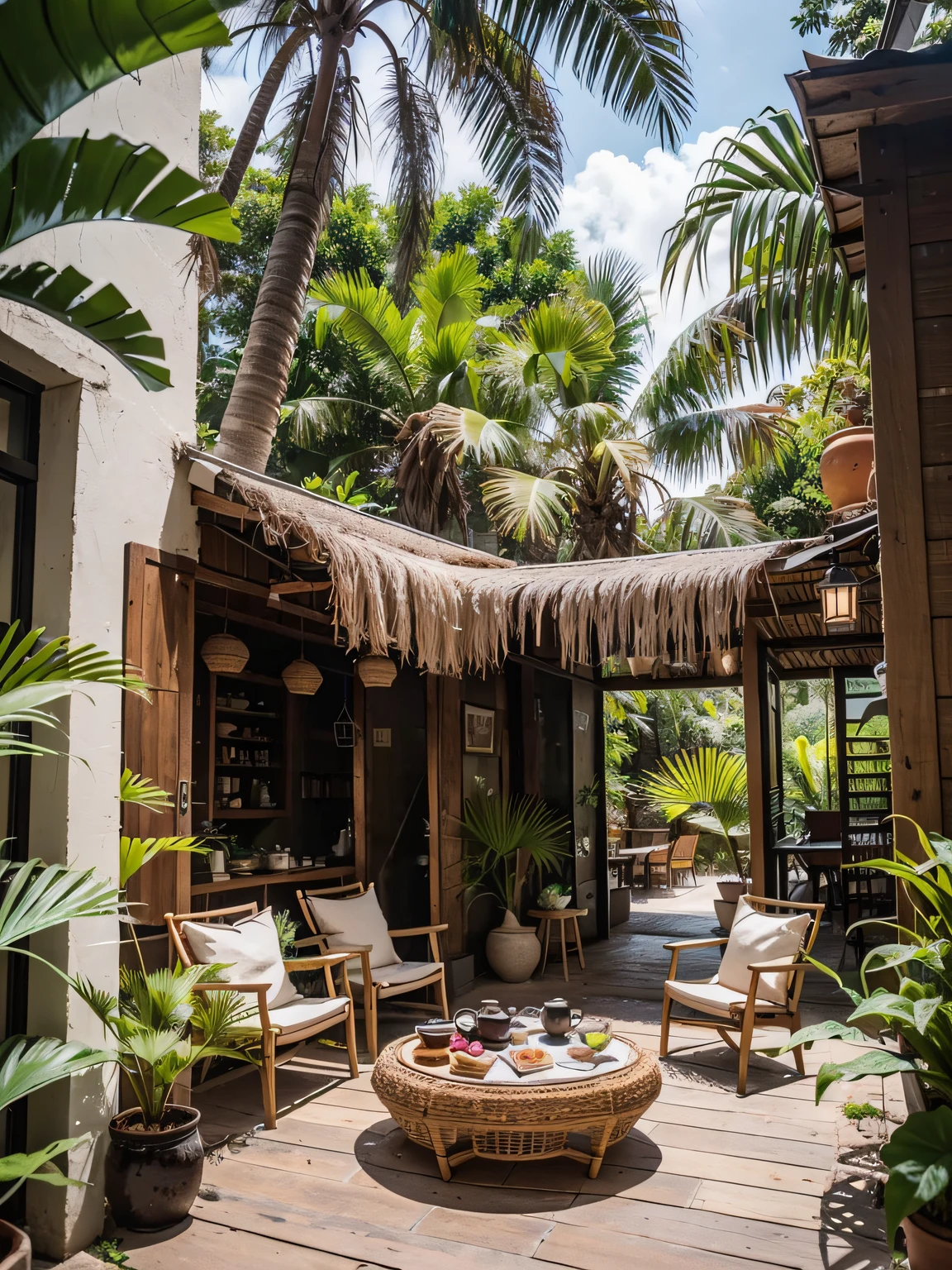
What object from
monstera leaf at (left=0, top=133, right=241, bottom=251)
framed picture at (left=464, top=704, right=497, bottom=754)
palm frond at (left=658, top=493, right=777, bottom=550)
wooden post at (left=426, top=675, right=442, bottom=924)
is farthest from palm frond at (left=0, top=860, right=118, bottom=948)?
palm frond at (left=658, top=493, right=777, bottom=550)

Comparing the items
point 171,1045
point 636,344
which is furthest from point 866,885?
point 636,344

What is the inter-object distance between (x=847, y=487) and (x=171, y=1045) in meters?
3.92

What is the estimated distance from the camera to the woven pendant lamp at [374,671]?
18.8 feet

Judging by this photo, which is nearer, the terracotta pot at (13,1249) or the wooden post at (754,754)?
the terracotta pot at (13,1249)

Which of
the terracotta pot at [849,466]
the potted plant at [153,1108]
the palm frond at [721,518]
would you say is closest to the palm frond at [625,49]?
the terracotta pot at [849,466]

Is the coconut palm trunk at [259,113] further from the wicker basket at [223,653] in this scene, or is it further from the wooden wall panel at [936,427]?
the wooden wall panel at [936,427]

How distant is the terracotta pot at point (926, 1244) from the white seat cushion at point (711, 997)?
2.38m

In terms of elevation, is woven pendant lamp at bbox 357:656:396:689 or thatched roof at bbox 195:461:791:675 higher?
thatched roof at bbox 195:461:791:675

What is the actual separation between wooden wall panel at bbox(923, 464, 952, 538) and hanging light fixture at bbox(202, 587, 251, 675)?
3.60m

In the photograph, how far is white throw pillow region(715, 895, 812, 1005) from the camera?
173 inches

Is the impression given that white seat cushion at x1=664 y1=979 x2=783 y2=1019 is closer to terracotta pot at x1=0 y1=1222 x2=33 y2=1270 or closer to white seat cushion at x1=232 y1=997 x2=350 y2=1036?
white seat cushion at x1=232 y1=997 x2=350 y2=1036

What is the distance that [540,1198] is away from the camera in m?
3.17

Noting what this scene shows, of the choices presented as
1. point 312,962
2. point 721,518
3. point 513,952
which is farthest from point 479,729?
point 721,518

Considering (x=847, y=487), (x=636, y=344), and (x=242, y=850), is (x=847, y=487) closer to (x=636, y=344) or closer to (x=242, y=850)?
(x=242, y=850)
